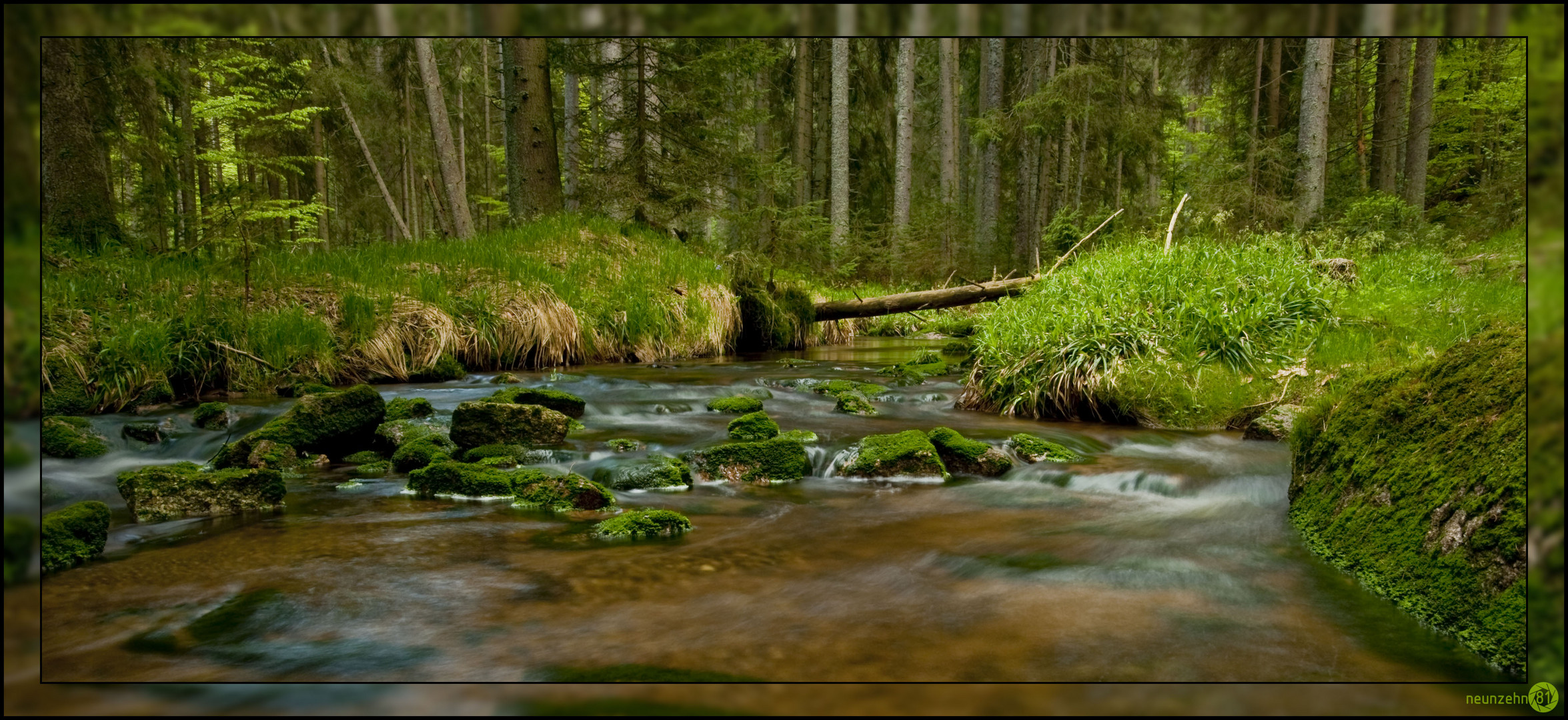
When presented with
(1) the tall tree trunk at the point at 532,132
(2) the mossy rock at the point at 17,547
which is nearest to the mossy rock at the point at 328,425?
(2) the mossy rock at the point at 17,547

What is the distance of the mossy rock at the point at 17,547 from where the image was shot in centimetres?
→ 81

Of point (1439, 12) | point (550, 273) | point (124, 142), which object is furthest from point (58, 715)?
point (550, 273)

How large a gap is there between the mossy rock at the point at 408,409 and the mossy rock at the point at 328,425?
12.0 inches

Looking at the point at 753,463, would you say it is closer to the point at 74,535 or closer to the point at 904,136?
the point at 74,535

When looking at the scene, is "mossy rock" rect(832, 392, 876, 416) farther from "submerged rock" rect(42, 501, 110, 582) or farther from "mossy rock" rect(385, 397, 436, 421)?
"submerged rock" rect(42, 501, 110, 582)

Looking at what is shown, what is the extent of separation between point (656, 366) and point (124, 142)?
5.37 metres

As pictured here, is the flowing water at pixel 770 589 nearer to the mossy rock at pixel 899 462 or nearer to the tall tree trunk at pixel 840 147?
the mossy rock at pixel 899 462

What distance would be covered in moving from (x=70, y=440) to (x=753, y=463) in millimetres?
4211

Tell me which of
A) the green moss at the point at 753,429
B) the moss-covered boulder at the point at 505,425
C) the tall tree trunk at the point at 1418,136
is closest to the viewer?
the moss-covered boulder at the point at 505,425

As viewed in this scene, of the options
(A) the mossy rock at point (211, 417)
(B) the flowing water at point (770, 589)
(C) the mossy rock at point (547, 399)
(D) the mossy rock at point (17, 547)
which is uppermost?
(D) the mossy rock at point (17, 547)

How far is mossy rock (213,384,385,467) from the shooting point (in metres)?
5.07

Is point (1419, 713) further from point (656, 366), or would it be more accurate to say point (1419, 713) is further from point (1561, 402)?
point (656, 366)

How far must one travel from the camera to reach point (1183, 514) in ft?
13.0

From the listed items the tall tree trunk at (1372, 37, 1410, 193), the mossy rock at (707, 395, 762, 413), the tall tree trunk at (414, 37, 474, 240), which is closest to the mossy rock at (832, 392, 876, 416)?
the mossy rock at (707, 395, 762, 413)
